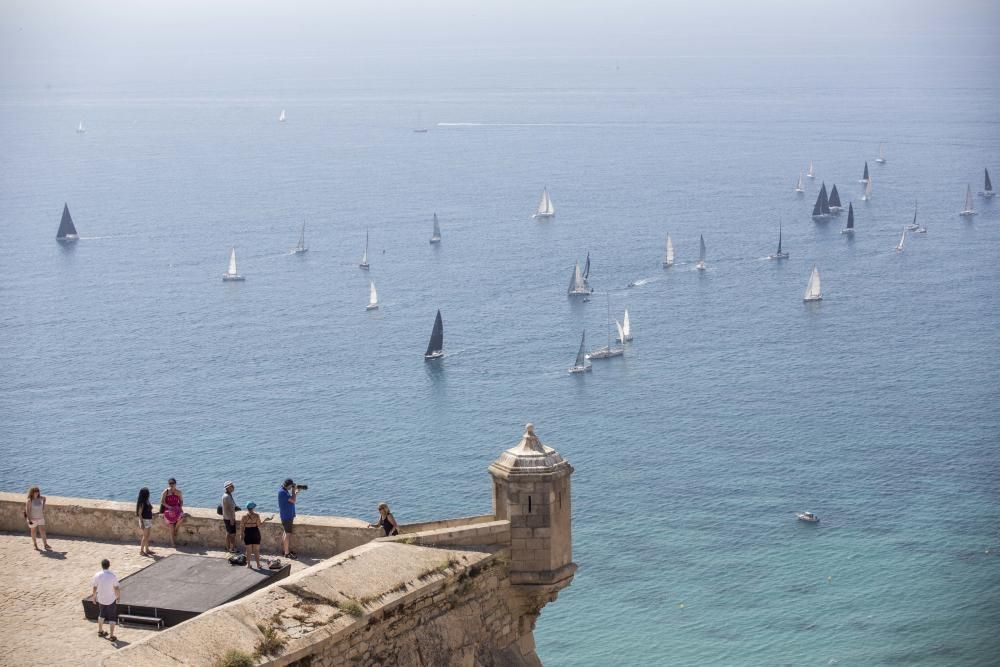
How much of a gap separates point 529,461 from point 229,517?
390cm

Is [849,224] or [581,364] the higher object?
[849,224]

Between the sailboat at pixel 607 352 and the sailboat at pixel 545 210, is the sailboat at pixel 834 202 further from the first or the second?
the sailboat at pixel 607 352

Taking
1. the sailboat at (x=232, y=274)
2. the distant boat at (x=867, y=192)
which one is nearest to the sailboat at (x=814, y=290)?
the distant boat at (x=867, y=192)

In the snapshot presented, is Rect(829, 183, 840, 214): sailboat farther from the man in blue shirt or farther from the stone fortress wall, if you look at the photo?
the man in blue shirt

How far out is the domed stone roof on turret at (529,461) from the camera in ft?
61.6

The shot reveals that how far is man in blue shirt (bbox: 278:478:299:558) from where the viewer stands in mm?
19219

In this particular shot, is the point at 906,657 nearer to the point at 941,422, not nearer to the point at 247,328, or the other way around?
the point at 941,422

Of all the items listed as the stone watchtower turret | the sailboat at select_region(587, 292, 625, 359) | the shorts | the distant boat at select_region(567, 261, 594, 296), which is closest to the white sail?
the distant boat at select_region(567, 261, 594, 296)

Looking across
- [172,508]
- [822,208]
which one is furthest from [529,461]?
[822,208]

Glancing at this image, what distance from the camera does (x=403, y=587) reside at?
17.3 metres

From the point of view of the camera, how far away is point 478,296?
125125 mm

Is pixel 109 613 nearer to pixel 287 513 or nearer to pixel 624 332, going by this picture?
pixel 287 513

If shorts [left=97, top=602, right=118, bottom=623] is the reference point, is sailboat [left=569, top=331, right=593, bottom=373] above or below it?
below

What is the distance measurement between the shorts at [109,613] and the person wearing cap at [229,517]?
221cm
